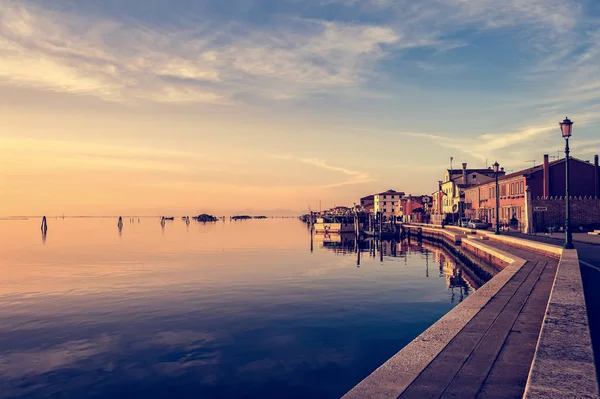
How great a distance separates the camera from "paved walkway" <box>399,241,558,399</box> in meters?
6.77

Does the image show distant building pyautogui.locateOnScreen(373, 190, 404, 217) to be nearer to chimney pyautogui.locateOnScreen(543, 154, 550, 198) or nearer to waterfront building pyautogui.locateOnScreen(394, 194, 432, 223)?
waterfront building pyautogui.locateOnScreen(394, 194, 432, 223)

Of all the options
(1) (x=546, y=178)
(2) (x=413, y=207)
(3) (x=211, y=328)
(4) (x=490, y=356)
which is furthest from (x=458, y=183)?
(4) (x=490, y=356)

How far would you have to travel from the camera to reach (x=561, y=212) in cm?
5594

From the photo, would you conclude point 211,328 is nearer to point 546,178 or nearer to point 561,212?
point 561,212

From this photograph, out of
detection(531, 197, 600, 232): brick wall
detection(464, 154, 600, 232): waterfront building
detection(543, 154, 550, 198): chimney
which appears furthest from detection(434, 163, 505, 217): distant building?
detection(531, 197, 600, 232): brick wall

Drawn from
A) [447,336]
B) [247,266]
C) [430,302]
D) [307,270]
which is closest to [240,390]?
[447,336]

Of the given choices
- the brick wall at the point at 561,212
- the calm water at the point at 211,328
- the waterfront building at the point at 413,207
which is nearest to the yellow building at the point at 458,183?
the waterfront building at the point at 413,207

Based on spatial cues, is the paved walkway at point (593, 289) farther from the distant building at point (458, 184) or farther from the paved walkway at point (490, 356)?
the distant building at point (458, 184)

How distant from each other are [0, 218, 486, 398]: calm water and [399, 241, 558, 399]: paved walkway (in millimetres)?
3992

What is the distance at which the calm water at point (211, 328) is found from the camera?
1268cm

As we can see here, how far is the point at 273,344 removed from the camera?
53.2 feet

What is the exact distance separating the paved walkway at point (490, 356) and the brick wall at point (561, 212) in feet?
157

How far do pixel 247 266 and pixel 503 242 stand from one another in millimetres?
23357

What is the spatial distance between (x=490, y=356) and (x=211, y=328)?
43.1ft
